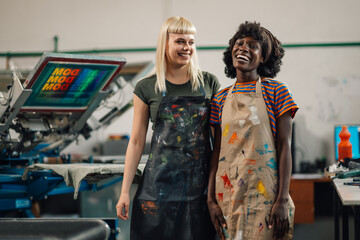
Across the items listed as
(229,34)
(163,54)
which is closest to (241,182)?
(163,54)

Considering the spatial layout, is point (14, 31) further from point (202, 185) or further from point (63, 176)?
point (202, 185)

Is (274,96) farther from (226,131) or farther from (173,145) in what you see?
(173,145)

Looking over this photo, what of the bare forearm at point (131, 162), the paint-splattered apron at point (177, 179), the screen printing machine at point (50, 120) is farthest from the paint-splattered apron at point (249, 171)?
the screen printing machine at point (50, 120)

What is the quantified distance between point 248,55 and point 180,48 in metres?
0.33

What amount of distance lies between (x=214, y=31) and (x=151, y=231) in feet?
15.4

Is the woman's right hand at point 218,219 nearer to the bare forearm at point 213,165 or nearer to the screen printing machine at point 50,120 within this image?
the bare forearm at point 213,165

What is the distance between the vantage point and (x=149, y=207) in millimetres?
1902

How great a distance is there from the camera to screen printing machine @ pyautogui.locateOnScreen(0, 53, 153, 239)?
2.88 metres

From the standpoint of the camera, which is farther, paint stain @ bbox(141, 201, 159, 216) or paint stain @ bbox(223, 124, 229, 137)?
paint stain @ bbox(141, 201, 159, 216)

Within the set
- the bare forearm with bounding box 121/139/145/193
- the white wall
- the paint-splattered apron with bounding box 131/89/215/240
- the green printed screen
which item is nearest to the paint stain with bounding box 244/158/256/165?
the paint-splattered apron with bounding box 131/89/215/240

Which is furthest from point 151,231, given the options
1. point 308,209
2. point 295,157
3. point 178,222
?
point 295,157

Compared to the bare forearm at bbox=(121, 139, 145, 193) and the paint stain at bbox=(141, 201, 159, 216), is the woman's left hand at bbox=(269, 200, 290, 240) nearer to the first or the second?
the paint stain at bbox=(141, 201, 159, 216)

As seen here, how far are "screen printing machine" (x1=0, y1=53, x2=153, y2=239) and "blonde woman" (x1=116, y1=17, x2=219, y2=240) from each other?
867 millimetres

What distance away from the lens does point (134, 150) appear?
201 centimetres
